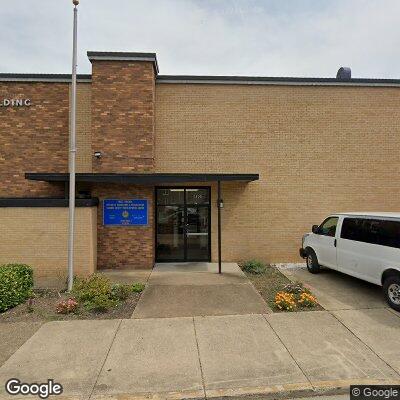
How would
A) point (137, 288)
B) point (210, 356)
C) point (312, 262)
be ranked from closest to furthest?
1. point (210, 356)
2. point (137, 288)
3. point (312, 262)

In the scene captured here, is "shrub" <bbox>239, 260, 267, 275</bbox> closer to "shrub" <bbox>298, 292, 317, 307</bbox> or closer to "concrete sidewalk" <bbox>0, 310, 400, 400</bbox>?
"shrub" <bbox>298, 292, 317, 307</bbox>

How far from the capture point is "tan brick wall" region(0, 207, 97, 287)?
9.53 metres

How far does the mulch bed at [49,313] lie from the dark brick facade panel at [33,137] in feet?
18.4

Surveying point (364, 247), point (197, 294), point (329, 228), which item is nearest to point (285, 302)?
point (197, 294)

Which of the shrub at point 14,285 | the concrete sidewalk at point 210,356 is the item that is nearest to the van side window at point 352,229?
the concrete sidewalk at point 210,356

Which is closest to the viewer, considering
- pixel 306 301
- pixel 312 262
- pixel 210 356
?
pixel 210 356

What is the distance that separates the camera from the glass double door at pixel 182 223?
476 inches

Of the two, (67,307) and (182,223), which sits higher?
(182,223)

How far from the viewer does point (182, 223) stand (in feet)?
39.6

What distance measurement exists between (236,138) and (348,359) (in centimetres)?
886

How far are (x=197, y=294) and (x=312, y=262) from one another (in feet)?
14.9

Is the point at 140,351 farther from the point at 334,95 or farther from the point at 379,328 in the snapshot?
the point at 334,95

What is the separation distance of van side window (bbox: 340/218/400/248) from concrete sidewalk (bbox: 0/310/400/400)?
5.57ft

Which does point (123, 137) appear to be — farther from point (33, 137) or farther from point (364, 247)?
point (364, 247)
